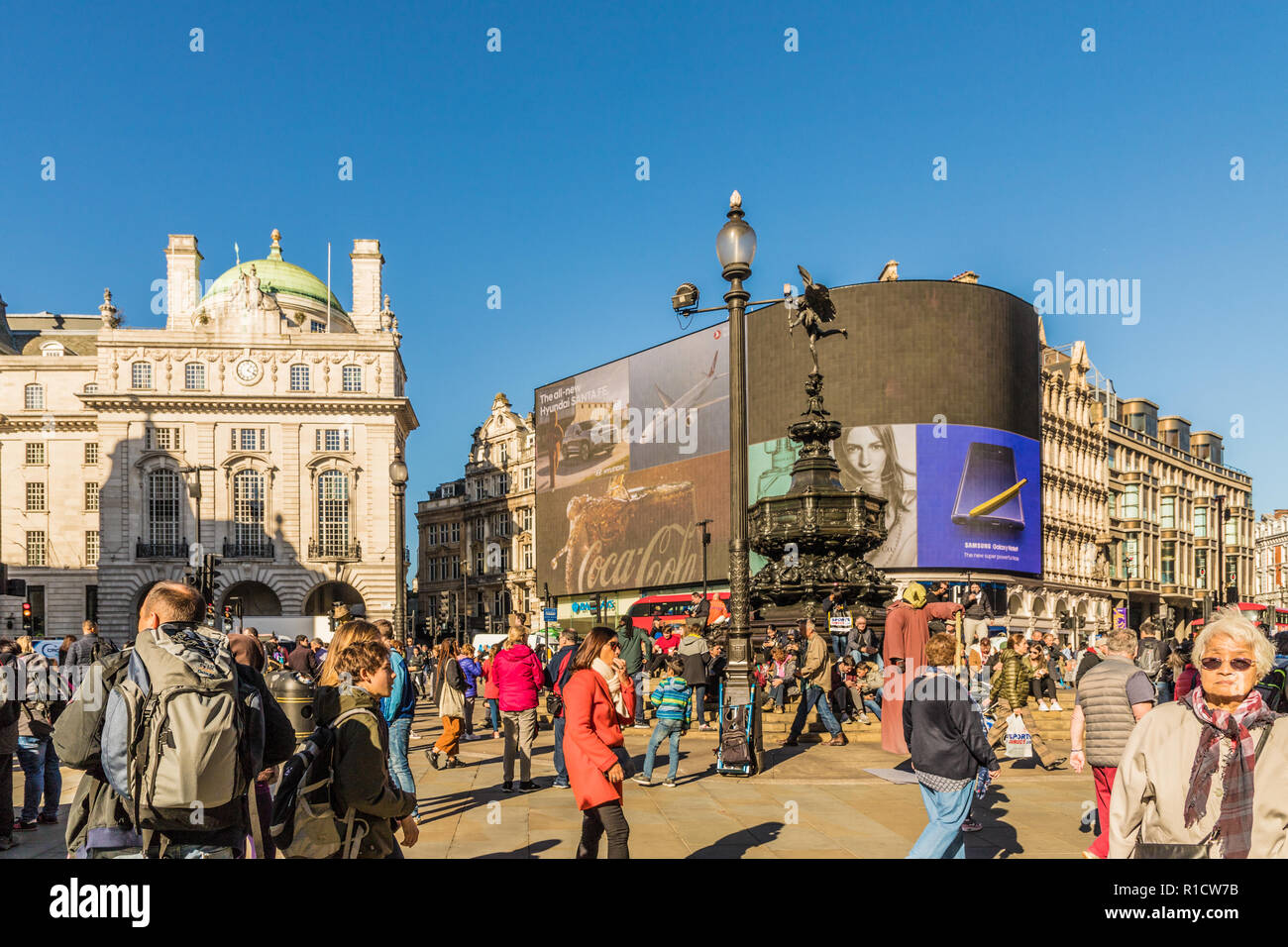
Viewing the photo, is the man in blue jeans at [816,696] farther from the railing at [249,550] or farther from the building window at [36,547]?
the building window at [36,547]

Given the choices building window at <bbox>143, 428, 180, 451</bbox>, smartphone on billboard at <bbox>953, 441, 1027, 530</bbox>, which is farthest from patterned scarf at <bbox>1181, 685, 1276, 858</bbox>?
building window at <bbox>143, 428, 180, 451</bbox>

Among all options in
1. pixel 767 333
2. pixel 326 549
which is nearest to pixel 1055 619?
pixel 767 333

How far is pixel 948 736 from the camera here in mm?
6672

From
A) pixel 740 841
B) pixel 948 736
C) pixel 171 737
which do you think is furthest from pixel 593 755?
pixel 171 737

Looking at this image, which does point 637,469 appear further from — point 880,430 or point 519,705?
point 519,705

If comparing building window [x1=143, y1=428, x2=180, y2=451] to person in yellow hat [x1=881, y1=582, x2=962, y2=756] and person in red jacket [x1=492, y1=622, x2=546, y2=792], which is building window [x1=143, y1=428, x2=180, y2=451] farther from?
person in yellow hat [x1=881, y1=582, x2=962, y2=756]

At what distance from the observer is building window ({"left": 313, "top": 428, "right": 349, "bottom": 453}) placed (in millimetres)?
64750

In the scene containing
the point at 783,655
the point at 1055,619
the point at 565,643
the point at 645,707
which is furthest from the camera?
the point at 1055,619

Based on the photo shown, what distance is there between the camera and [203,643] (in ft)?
14.5

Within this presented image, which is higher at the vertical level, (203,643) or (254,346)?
(254,346)

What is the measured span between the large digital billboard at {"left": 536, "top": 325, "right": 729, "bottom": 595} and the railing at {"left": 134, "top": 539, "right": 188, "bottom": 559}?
87.7 ft

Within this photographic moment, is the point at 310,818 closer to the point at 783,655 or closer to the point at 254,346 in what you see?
the point at 783,655

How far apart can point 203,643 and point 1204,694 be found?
Result: 13.4ft

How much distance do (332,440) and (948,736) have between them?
6216 centimetres
